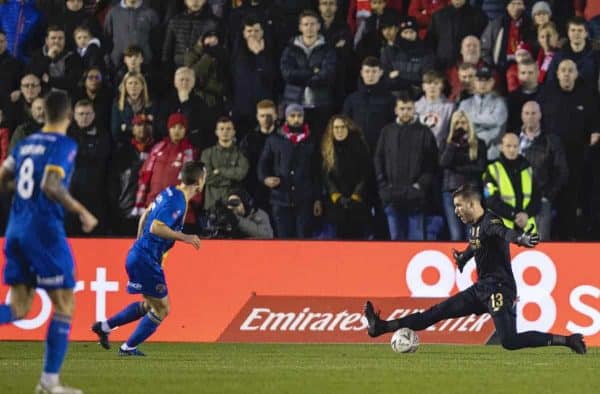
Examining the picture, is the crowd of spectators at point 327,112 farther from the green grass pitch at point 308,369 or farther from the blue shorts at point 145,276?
the blue shorts at point 145,276

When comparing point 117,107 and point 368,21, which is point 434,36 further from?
point 117,107

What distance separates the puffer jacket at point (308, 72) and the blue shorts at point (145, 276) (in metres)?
5.39

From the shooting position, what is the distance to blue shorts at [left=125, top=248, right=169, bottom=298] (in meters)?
14.5

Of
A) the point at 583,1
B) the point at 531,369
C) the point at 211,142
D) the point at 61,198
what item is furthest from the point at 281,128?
the point at 61,198

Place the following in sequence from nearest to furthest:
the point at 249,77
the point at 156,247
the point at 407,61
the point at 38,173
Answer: the point at 38,173, the point at 156,247, the point at 407,61, the point at 249,77

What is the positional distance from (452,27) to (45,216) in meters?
10.3

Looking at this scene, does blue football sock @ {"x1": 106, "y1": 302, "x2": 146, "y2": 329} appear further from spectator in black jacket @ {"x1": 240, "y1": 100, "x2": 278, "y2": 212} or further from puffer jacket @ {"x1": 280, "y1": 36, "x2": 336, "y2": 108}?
puffer jacket @ {"x1": 280, "y1": 36, "x2": 336, "y2": 108}

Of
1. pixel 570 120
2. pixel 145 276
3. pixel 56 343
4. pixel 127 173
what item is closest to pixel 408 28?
pixel 570 120

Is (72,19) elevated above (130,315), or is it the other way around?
(72,19)

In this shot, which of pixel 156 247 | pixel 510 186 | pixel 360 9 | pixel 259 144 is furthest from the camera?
pixel 360 9

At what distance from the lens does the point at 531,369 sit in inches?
531

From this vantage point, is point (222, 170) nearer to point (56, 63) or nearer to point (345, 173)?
point (345, 173)

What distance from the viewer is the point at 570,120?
18703 mm

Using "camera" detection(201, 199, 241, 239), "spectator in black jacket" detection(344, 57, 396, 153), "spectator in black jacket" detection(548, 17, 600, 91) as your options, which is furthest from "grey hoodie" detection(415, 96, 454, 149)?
"camera" detection(201, 199, 241, 239)
